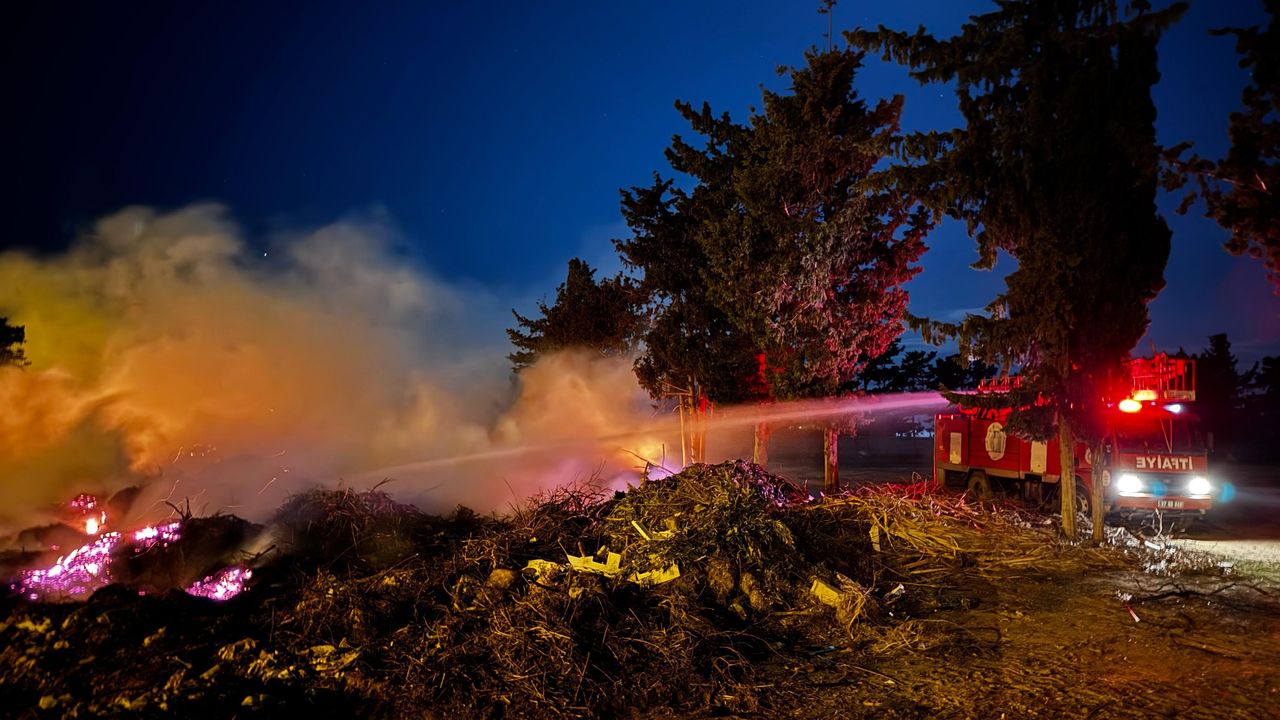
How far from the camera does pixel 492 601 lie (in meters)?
6.93

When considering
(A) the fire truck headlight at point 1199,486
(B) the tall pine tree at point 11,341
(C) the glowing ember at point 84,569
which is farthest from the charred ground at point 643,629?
(B) the tall pine tree at point 11,341

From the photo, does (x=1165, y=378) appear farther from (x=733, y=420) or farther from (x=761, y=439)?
(x=733, y=420)

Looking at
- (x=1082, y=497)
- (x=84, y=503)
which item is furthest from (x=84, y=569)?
(x=1082, y=497)

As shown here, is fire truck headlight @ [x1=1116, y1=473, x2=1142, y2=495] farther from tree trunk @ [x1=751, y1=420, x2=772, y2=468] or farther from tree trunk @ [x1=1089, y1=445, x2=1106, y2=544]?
tree trunk @ [x1=751, y1=420, x2=772, y2=468]

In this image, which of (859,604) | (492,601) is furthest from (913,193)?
(492,601)

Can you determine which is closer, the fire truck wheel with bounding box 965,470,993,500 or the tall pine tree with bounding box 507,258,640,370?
the fire truck wheel with bounding box 965,470,993,500

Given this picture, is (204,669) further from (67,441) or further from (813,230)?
(813,230)

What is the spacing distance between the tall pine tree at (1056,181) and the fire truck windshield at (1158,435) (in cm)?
440

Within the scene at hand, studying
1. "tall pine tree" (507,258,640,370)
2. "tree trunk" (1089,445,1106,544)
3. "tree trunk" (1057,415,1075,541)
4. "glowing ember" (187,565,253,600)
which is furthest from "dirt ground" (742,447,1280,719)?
"tall pine tree" (507,258,640,370)

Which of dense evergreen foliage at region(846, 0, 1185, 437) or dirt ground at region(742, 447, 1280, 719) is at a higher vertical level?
dense evergreen foliage at region(846, 0, 1185, 437)

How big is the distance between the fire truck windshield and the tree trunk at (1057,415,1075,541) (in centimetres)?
382

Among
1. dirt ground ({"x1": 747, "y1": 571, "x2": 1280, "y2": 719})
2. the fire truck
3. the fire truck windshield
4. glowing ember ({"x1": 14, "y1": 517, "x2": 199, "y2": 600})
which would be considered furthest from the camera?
the fire truck windshield

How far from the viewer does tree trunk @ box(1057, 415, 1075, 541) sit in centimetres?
1165

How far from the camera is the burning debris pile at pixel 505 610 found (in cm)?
549
